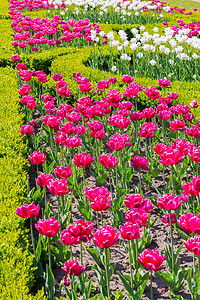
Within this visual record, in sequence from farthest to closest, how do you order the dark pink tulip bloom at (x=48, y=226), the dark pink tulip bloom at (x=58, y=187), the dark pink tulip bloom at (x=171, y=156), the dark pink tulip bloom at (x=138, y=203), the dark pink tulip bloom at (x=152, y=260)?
the dark pink tulip bloom at (x=171, y=156), the dark pink tulip bloom at (x=58, y=187), the dark pink tulip bloom at (x=138, y=203), the dark pink tulip bloom at (x=48, y=226), the dark pink tulip bloom at (x=152, y=260)

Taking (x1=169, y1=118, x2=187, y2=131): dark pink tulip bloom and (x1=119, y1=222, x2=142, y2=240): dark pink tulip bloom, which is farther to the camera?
(x1=169, y1=118, x2=187, y2=131): dark pink tulip bloom

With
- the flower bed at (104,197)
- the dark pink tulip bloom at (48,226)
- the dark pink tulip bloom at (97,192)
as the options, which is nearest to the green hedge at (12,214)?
the flower bed at (104,197)

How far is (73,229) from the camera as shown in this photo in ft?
8.56

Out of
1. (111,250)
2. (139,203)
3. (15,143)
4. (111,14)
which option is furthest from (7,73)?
(111,14)

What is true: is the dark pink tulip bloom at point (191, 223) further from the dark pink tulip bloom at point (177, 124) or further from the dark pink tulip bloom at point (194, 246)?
the dark pink tulip bloom at point (177, 124)

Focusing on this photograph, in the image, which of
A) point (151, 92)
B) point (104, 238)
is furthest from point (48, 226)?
point (151, 92)

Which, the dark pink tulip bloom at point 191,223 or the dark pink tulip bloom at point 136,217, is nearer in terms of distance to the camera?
the dark pink tulip bloom at point 191,223

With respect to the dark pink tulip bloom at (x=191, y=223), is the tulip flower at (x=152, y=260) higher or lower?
lower

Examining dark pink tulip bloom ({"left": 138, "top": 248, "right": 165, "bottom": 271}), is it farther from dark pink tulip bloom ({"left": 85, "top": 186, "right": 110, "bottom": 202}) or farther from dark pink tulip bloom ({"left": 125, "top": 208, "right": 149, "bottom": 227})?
dark pink tulip bloom ({"left": 85, "top": 186, "right": 110, "bottom": 202})

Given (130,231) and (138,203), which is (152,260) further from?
(138,203)

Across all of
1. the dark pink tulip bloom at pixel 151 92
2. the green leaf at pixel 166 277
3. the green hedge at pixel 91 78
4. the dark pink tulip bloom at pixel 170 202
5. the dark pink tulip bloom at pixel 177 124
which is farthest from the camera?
the green hedge at pixel 91 78

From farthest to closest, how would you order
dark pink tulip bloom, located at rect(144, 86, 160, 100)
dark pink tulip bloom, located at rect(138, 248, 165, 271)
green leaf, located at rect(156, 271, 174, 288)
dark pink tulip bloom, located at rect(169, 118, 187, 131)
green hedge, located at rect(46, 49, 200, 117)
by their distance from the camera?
1. green hedge, located at rect(46, 49, 200, 117)
2. dark pink tulip bloom, located at rect(144, 86, 160, 100)
3. dark pink tulip bloom, located at rect(169, 118, 187, 131)
4. green leaf, located at rect(156, 271, 174, 288)
5. dark pink tulip bloom, located at rect(138, 248, 165, 271)

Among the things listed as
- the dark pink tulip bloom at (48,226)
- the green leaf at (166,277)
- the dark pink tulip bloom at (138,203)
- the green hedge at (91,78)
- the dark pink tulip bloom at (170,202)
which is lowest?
the green leaf at (166,277)

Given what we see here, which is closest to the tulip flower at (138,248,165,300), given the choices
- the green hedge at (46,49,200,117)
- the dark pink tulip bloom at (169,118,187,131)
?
the dark pink tulip bloom at (169,118,187,131)
